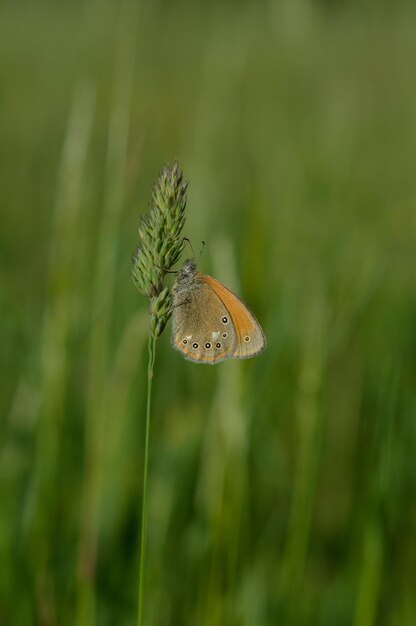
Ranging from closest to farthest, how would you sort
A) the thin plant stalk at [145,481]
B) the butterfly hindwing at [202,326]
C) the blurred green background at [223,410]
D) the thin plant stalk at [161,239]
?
the thin plant stalk at [145,481] < the thin plant stalk at [161,239] < the butterfly hindwing at [202,326] < the blurred green background at [223,410]

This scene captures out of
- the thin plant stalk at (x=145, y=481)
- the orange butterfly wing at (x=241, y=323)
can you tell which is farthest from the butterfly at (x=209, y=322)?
the thin plant stalk at (x=145, y=481)

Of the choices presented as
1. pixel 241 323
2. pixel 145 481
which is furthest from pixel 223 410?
pixel 145 481

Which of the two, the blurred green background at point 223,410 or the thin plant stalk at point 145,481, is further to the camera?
the blurred green background at point 223,410

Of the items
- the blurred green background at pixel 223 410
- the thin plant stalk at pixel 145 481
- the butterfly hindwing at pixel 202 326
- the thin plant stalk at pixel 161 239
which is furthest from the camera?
the blurred green background at pixel 223 410

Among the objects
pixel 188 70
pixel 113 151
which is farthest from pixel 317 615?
pixel 188 70

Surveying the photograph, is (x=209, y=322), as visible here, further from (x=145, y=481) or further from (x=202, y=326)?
(x=145, y=481)

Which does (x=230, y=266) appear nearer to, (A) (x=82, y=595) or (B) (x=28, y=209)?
(A) (x=82, y=595)

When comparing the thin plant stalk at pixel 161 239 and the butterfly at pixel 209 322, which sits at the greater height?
the thin plant stalk at pixel 161 239

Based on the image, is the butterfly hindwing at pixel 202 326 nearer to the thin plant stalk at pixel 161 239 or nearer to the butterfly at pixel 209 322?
the butterfly at pixel 209 322
